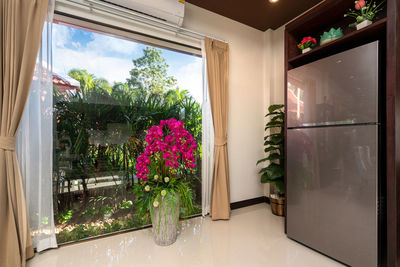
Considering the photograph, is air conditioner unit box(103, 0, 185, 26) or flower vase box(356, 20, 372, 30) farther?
air conditioner unit box(103, 0, 185, 26)

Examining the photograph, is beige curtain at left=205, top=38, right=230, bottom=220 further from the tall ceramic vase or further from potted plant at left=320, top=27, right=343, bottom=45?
potted plant at left=320, top=27, right=343, bottom=45

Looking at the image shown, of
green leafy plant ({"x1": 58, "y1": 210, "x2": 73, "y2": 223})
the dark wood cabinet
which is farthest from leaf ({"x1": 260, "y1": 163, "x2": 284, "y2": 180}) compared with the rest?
green leafy plant ({"x1": 58, "y1": 210, "x2": 73, "y2": 223})

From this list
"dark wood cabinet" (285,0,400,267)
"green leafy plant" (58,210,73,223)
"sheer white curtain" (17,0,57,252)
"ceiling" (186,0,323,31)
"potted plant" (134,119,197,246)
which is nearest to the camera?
"dark wood cabinet" (285,0,400,267)

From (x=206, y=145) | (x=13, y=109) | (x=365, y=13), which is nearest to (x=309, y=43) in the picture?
(x=365, y=13)

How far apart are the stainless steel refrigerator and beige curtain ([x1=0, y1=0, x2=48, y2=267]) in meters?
2.46

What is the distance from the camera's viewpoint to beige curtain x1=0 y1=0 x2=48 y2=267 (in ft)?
4.79

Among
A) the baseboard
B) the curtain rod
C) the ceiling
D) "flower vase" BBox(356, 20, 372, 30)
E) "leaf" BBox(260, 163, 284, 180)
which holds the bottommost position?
the baseboard

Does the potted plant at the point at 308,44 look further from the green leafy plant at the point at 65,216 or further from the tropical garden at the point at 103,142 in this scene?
the green leafy plant at the point at 65,216

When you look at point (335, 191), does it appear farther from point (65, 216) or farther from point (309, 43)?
point (65, 216)

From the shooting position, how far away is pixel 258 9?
2.51m

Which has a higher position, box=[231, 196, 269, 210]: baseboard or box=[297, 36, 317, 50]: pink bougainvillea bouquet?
box=[297, 36, 317, 50]: pink bougainvillea bouquet

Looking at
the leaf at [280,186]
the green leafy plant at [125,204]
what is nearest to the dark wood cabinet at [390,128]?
the leaf at [280,186]

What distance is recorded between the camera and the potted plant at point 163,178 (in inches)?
68.8

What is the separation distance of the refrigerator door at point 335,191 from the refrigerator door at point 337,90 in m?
0.11
